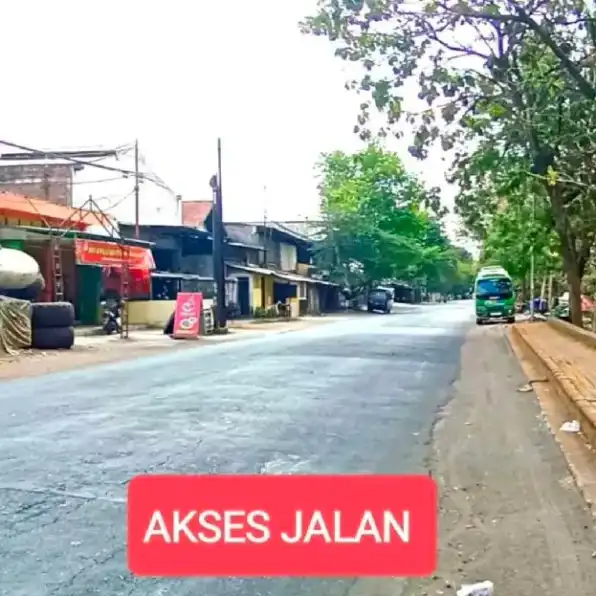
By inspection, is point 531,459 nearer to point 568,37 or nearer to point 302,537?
point 302,537

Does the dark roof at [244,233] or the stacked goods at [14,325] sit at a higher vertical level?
the dark roof at [244,233]

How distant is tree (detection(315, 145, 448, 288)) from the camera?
Answer: 61406 mm

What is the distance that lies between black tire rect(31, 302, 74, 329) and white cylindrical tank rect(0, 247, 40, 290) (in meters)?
1.54

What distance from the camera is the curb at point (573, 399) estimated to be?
8.85 metres

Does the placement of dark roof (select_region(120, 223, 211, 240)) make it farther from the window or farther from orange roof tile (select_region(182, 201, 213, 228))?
the window

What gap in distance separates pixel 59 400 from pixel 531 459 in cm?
646

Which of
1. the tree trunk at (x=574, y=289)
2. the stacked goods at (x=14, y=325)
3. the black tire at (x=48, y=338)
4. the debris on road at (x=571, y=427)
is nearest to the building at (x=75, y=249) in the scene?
the black tire at (x=48, y=338)

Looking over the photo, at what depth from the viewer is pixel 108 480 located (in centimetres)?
667

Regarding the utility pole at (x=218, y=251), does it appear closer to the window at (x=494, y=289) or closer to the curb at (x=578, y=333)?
the curb at (x=578, y=333)

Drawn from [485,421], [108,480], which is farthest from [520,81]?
[108,480]

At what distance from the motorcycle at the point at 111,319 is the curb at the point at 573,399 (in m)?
16.8

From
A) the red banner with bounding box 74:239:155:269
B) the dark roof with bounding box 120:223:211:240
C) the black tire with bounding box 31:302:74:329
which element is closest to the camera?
the black tire with bounding box 31:302:74:329

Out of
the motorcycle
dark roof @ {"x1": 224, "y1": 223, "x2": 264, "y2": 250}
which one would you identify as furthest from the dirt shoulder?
dark roof @ {"x1": 224, "y1": 223, "x2": 264, "y2": 250}

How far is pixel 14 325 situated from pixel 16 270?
8.66ft
